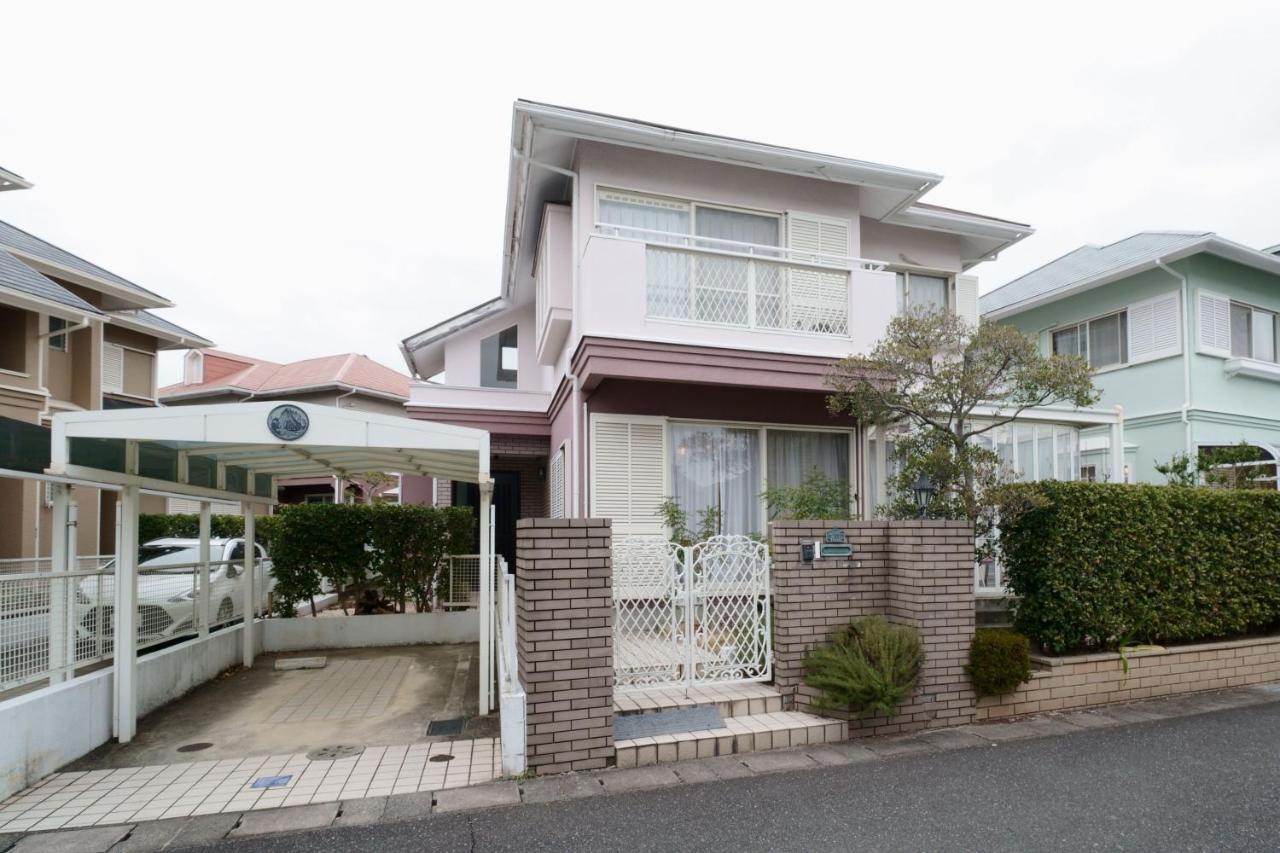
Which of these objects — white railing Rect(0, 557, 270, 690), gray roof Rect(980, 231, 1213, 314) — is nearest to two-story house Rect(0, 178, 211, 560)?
white railing Rect(0, 557, 270, 690)

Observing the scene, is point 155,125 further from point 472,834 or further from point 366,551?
point 472,834

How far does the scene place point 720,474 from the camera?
9016 millimetres

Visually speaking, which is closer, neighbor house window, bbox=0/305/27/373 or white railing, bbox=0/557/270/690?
white railing, bbox=0/557/270/690

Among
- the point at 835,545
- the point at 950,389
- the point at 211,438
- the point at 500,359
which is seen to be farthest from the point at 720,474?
the point at 500,359

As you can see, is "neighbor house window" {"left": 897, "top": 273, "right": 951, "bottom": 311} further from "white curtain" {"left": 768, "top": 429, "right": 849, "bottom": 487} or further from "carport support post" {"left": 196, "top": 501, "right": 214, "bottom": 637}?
"carport support post" {"left": 196, "top": 501, "right": 214, "bottom": 637}

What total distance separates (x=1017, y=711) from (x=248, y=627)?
842 centimetres

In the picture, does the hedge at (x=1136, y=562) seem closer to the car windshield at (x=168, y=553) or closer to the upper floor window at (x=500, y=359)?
the upper floor window at (x=500, y=359)

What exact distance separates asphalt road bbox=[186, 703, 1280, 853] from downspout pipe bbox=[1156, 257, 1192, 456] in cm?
897

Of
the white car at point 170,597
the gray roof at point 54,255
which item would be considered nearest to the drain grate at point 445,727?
the white car at point 170,597

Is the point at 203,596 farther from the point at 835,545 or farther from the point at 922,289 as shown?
the point at 922,289

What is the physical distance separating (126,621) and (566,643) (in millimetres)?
3786

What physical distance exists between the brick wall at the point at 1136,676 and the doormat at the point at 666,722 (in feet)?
7.97

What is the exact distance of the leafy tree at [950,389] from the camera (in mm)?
6746

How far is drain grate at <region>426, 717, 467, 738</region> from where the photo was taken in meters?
5.72
